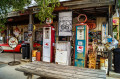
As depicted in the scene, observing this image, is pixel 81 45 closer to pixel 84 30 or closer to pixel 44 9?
pixel 84 30

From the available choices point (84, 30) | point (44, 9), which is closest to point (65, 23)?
point (84, 30)

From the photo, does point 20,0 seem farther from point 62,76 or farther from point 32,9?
point 62,76

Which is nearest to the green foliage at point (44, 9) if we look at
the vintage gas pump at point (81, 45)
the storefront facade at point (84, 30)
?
the storefront facade at point (84, 30)

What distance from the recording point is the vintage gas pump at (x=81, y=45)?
4.58 m

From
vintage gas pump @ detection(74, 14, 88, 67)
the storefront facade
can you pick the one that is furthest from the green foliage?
vintage gas pump @ detection(74, 14, 88, 67)

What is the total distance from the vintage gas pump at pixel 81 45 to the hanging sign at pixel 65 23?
0.66m

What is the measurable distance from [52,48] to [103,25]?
4.25 meters

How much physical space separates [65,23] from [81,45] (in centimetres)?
162

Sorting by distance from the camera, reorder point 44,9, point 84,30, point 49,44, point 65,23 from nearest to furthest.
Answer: point 44,9 → point 84,30 → point 65,23 → point 49,44

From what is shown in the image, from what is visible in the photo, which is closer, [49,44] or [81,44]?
[81,44]

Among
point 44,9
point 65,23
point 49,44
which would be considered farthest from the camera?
point 49,44

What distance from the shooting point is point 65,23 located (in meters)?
5.41

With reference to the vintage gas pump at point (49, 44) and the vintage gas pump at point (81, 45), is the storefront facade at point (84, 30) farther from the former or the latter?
the vintage gas pump at point (49, 44)

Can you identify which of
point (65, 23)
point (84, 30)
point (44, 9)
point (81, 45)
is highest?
point (44, 9)
